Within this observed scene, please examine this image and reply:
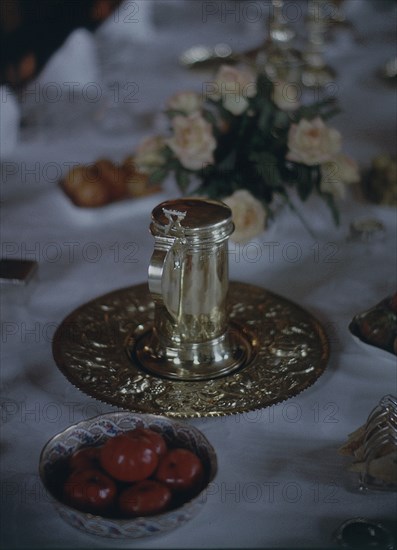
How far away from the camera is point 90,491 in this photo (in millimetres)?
599

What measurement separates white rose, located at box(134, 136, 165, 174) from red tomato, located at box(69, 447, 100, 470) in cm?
60

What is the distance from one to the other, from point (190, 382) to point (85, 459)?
20 cm

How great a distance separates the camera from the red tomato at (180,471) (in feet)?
2.01

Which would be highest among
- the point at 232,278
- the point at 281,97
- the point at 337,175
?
the point at 281,97

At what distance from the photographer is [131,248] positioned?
1.16 metres

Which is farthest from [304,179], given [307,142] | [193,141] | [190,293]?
[190,293]

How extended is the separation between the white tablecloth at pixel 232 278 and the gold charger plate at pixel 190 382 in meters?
0.02

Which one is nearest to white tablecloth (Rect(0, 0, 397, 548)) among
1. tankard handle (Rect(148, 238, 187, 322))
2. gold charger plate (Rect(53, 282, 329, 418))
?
gold charger plate (Rect(53, 282, 329, 418))

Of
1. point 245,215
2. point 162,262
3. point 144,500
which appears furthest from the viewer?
point 245,215

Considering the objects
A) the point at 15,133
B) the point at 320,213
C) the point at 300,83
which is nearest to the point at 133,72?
the point at 300,83

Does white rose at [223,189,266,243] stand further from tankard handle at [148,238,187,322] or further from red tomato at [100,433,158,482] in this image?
red tomato at [100,433,158,482]

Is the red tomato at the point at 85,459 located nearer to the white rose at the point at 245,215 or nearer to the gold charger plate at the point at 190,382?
the gold charger plate at the point at 190,382

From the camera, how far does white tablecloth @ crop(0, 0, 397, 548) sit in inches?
25.8

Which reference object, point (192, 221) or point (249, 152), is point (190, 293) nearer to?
point (192, 221)
